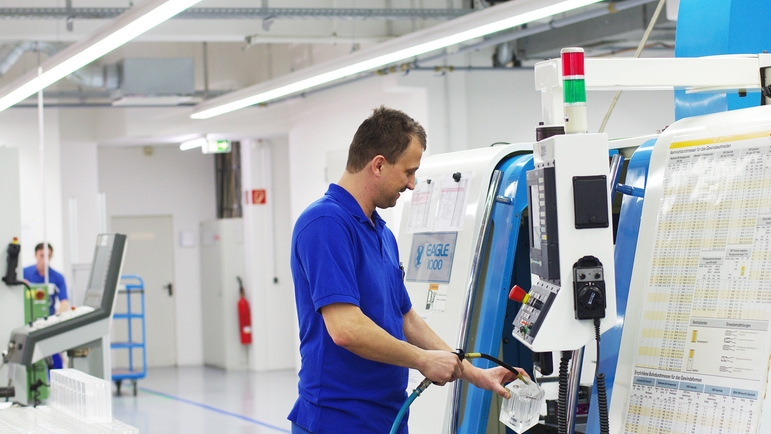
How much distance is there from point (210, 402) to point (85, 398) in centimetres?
632

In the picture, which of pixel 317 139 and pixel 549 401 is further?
pixel 317 139

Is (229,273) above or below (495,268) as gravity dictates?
below

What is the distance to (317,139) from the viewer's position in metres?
10.3

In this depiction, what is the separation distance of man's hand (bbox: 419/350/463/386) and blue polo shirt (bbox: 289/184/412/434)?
0.16 metres

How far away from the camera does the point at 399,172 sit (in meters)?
2.73

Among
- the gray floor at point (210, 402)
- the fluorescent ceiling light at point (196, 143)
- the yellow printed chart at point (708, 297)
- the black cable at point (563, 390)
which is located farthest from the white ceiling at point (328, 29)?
the black cable at point (563, 390)

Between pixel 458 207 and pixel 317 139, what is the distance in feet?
21.1

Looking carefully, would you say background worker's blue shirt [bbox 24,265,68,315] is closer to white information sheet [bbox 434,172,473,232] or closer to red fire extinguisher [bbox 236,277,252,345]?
Result: red fire extinguisher [bbox 236,277,252,345]

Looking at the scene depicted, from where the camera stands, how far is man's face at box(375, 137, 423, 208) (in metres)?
2.72

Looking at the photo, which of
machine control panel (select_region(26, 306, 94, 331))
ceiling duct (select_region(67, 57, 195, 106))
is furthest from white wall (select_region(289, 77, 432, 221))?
machine control panel (select_region(26, 306, 94, 331))

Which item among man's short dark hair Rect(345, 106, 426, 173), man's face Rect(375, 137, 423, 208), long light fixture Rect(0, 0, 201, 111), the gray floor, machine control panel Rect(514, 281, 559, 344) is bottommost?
the gray floor

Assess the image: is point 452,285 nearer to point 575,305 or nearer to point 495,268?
point 495,268

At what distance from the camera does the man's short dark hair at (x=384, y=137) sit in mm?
2703

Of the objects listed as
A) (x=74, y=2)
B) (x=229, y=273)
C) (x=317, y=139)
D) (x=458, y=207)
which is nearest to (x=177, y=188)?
(x=229, y=273)
